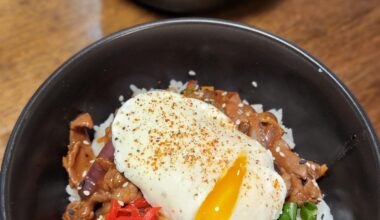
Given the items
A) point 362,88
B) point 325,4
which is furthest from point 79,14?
point 362,88

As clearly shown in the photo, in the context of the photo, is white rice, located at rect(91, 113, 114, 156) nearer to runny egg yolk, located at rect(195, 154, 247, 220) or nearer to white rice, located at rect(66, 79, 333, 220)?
white rice, located at rect(66, 79, 333, 220)

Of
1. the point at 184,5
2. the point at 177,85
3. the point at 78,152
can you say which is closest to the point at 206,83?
the point at 177,85

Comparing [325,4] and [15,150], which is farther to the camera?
[325,4]

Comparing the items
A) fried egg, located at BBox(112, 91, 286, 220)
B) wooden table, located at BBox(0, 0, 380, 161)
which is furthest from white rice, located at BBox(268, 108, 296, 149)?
wooden table, located at BBox(0, 0, 380, 161)

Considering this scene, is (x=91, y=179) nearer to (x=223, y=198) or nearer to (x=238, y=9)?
(x=223, y=198)

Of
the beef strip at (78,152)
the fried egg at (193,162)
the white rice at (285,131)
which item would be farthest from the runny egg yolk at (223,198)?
the beef strip at (78,152)

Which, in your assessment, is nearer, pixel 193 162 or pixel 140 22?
pixel 193 162

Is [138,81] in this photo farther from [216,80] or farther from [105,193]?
[105,193]

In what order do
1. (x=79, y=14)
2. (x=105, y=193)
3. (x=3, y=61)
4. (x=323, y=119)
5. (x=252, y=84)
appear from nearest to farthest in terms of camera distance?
(x=105, y=193) → (x=323, y=119) → (x=252, y=84) → (x=3, y=61) → (x=79, y=14)
